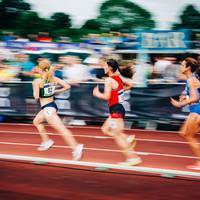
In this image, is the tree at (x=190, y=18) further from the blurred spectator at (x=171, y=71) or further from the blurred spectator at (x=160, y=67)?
the blurred spectator at (x=171, y=71)

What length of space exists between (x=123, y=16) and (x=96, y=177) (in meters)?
93.9

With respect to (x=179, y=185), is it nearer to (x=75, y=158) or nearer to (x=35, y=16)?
(x=75, y=158)

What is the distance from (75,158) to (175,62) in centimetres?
599

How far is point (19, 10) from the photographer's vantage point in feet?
312

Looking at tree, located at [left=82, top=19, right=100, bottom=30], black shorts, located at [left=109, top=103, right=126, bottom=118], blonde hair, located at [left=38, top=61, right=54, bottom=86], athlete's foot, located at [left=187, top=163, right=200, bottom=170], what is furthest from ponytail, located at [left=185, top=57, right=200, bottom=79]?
tree, located at [left=82, top=19, right=100, bottom=30]

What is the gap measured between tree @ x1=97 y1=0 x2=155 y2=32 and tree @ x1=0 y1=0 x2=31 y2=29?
59.6ft

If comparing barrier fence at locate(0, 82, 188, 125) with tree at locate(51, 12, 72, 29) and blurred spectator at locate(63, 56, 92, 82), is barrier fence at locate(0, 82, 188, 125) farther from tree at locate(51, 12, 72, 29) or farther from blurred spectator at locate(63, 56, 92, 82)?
tree at locate(51, 12, 72, 29)

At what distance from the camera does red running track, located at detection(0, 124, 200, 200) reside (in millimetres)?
5551

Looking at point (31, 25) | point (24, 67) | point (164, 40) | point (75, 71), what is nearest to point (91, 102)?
point (75, 71)

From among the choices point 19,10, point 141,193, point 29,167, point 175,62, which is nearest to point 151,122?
point 175,62

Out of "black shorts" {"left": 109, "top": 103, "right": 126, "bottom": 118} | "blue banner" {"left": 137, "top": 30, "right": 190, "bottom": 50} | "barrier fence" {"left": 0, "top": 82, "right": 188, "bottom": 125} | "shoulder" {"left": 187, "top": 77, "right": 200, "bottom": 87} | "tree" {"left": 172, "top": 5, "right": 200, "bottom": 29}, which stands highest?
"tree" {"left": 172, "top": 5, "right": 200, "bottom": 29}

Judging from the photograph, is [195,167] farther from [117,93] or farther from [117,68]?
[117,68]

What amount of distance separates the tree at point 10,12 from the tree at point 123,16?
18165mm

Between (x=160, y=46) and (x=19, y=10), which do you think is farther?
(x=19, y=10)
